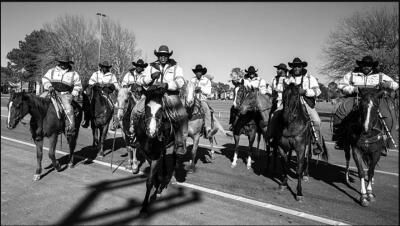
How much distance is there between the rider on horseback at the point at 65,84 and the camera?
8354 mm

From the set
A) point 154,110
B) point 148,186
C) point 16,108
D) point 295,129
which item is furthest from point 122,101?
point 295,129

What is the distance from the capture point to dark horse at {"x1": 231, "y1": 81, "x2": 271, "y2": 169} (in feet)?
29.3

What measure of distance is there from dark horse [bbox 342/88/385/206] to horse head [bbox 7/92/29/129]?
7.78 metres

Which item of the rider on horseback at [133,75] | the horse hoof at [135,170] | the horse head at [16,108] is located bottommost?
the horse hoof at [135,170]

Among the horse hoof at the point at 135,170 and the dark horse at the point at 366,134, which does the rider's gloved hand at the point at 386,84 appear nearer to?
the dark horse at the point at 366,134

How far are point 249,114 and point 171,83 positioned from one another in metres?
3.90

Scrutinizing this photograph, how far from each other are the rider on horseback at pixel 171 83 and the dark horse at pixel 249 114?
8.56 ft

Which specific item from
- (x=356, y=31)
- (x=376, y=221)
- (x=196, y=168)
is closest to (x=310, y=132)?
(x=376, y=221)

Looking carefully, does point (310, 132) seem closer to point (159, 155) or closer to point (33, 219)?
point (159, 155)

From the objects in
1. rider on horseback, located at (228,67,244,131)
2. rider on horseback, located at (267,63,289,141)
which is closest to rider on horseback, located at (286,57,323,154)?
rider on horseback, located at (267,63,289,141)

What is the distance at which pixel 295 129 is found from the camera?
6.93 m

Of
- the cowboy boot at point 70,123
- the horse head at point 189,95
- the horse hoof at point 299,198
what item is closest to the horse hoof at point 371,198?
the horse hoof at point 299,198

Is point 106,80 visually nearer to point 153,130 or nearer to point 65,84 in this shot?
point 65,84

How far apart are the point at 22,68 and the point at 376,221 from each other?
79.2 metres
